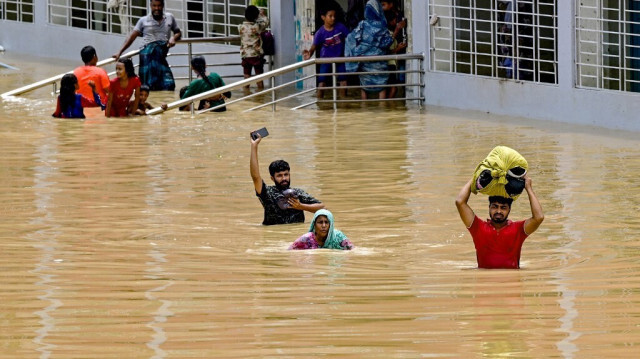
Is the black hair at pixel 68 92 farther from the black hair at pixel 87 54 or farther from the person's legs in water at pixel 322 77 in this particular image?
the person's legs in water at pixel 322 77

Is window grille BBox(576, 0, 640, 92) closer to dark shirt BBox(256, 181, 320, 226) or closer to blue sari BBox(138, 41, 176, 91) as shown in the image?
blue sari BBox(138, 41, 176, 91)

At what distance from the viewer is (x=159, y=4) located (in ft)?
82.5

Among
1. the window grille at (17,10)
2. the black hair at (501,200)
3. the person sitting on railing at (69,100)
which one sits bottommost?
the black hair at (501,200)

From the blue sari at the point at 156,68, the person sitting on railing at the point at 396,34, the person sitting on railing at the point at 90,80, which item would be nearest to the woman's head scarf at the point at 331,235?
the person sitting on railing at the point at 90,80

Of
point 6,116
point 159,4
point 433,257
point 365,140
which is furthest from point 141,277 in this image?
point 159,4

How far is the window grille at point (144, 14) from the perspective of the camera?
2769 cm

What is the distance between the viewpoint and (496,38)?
22.4 m

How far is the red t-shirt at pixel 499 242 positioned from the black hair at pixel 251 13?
607 inches

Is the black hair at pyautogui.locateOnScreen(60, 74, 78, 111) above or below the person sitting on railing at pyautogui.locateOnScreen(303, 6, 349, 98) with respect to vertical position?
below

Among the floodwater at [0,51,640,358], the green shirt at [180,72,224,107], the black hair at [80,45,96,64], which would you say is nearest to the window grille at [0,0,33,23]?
the black hair at [80,45,96,64]

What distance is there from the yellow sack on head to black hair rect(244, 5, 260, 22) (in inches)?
615

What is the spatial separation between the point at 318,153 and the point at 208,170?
168 centimetres

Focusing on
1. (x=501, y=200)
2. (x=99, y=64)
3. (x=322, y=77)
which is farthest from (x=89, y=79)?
(x=501, y=200)

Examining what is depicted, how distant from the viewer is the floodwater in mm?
8164
